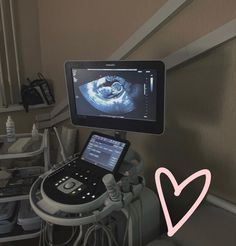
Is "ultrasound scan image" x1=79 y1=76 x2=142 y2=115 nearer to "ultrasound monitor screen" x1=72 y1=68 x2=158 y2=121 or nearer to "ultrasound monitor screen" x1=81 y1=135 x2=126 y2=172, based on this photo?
"ultrasound monitor screen" x1=72 y1=68 x2=158 y2=121

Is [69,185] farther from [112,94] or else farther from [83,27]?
[83,27]

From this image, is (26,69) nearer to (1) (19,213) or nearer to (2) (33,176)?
(2) (33,176)

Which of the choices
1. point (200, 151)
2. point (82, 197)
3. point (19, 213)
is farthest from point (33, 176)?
point (200, 151)

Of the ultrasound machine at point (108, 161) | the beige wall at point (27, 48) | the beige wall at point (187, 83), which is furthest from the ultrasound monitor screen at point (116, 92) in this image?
the beige wall at point (27, 48)

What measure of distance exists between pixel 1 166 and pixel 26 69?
0.82 metres

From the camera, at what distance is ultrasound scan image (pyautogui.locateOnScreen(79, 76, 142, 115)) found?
1.36 m

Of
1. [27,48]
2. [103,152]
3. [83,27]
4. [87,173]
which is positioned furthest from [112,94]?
[27,48]

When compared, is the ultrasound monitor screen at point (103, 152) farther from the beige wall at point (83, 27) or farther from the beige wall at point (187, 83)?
the beige wall at point (83, 27)

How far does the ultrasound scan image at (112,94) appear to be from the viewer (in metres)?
1.36

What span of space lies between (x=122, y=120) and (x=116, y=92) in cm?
13

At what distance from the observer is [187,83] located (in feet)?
5.16

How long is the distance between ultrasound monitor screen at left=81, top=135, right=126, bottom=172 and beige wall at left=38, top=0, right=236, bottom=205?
1.43ft

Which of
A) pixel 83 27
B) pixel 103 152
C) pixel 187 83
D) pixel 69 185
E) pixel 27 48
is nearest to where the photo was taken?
pixel 69 185

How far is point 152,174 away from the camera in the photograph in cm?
188
